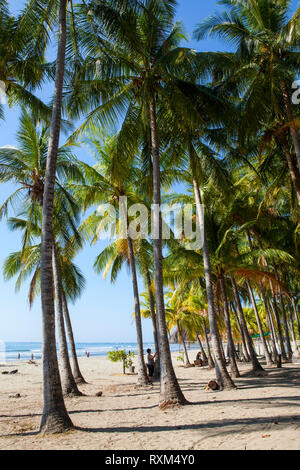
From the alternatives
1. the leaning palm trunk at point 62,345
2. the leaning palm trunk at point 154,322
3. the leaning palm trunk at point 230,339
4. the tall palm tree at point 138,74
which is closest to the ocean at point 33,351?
the leaning palm trunk at point 154,322

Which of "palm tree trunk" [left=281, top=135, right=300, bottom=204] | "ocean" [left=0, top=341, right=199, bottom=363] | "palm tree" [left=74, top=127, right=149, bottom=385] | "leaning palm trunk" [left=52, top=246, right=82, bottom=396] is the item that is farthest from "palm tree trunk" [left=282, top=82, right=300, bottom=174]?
"ocean" [left=0, top=341, right=199, bottom=363]

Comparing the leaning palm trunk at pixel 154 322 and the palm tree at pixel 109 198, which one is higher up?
the palm tree at pixel 109 198

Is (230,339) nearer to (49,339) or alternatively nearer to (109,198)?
(109,198)

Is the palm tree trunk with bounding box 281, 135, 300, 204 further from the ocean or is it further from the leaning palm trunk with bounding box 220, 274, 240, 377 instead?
the ocean

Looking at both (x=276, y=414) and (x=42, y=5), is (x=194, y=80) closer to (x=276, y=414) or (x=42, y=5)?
(x=42, y=5)

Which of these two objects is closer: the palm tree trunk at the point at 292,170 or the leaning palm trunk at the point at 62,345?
the palm tree trunk at the point at 292,170

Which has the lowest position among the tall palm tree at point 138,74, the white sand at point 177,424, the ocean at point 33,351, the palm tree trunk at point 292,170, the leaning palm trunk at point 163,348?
the ocean at point 33,351

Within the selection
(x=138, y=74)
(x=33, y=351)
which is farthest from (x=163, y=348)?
(x=33, y=351)

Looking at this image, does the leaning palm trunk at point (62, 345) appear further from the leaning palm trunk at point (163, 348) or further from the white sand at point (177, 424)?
the leaning palm trunk at point (163, 348)

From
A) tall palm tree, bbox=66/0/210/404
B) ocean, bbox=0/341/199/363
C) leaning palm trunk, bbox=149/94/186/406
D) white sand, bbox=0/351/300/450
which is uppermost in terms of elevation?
tall palm tree, bbox=66/0/210/404

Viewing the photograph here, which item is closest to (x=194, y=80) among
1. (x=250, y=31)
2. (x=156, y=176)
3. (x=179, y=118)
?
(x=179, y=118)

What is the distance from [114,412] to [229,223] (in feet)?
32.5

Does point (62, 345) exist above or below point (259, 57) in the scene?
below

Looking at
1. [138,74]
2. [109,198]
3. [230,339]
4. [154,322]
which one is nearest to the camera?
[138,74]
